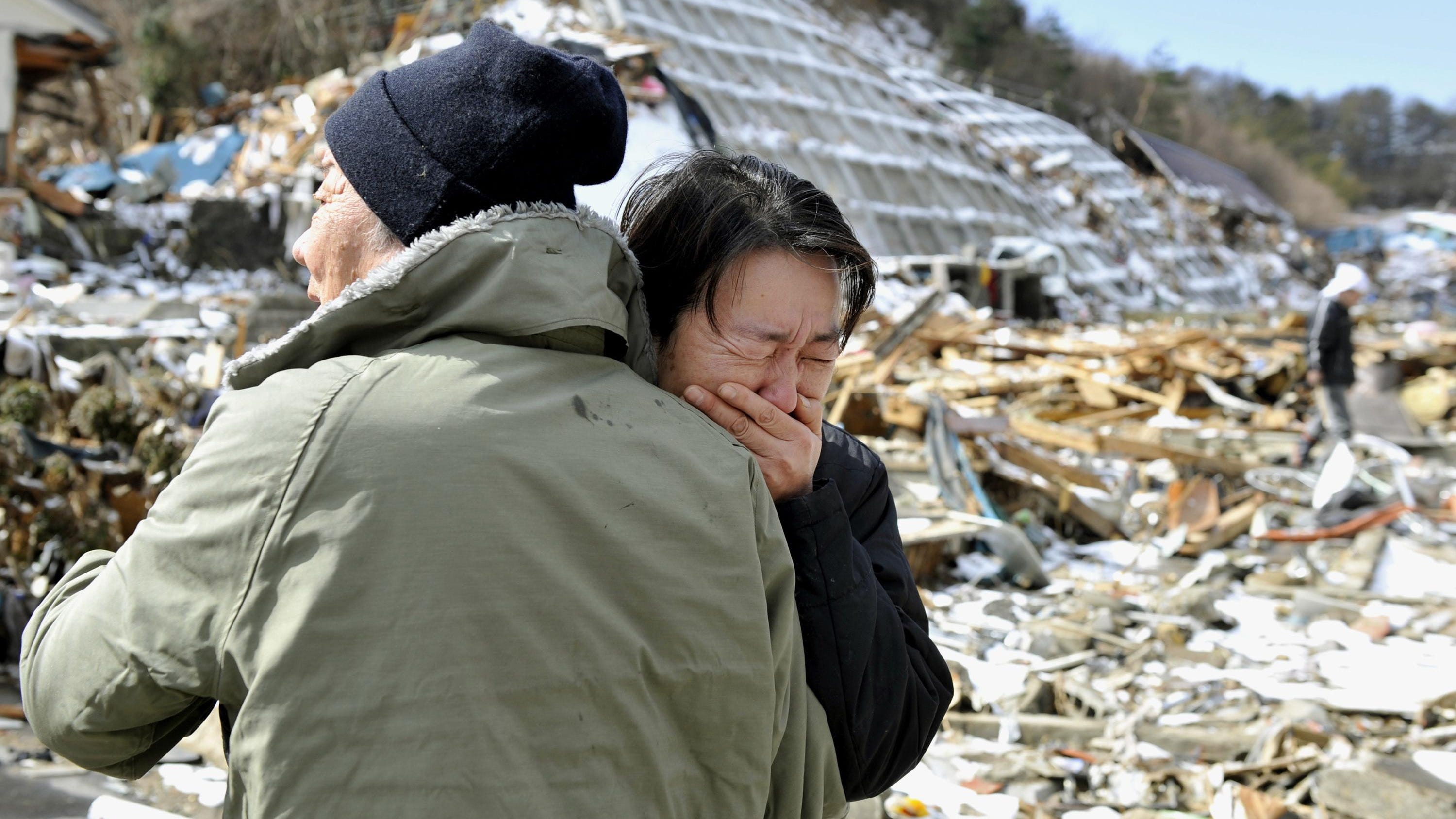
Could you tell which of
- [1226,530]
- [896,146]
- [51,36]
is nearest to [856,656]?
[1226,530]

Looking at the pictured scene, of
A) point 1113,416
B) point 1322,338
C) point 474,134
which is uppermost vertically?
point 474,134

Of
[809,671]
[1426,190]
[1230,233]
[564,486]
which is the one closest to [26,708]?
[564,486]

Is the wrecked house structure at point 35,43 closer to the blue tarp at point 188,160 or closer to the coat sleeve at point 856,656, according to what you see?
the blue tarp at point 188,160

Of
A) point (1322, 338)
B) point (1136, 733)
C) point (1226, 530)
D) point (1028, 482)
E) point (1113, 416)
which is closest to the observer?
point (1136, 733)

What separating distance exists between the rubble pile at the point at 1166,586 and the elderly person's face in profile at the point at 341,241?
3.04m

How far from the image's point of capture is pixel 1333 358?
9469mm

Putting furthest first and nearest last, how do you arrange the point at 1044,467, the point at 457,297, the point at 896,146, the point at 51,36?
the point at 896,146 < the point at 51,36 < the point at 1044,467 < the point at 457,297

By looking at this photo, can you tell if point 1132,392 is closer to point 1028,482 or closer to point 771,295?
point 1028,482

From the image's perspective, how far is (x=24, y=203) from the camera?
1234 cm

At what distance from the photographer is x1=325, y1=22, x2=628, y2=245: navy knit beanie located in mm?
1274

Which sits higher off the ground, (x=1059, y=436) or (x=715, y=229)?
(x=715, y=229)

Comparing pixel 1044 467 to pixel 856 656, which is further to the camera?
pixel 1044 467

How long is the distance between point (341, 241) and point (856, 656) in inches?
33.3

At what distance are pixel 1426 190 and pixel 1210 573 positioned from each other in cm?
7803
